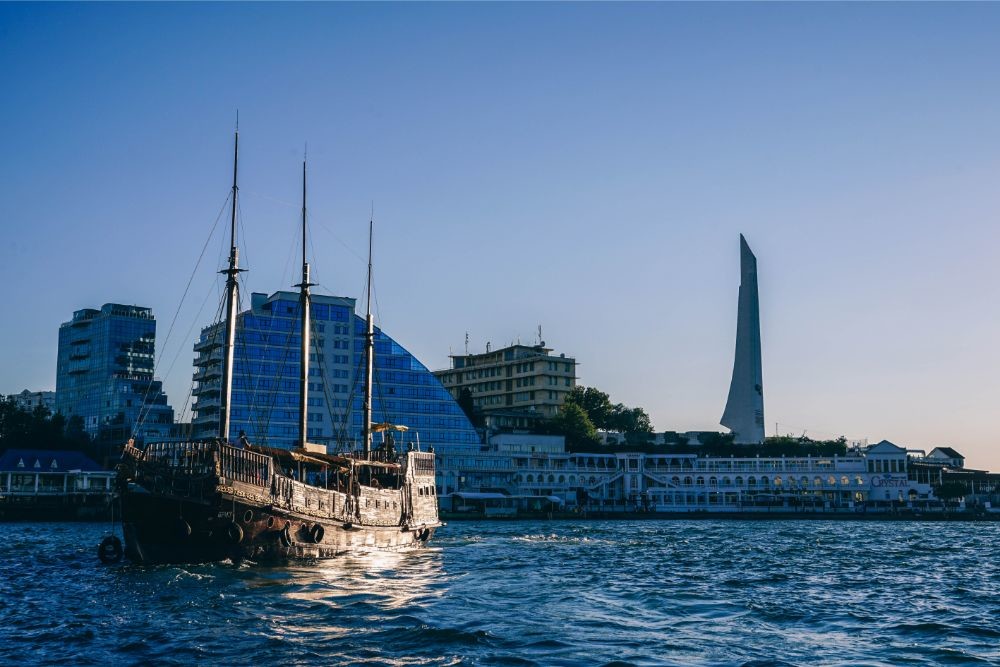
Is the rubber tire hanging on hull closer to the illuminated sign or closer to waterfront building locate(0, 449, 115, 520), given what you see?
waterfront building locate(0, 449, 115, 520)

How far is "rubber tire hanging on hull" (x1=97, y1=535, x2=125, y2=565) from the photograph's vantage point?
49250mm

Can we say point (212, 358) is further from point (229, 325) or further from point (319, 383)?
point (229, 325)

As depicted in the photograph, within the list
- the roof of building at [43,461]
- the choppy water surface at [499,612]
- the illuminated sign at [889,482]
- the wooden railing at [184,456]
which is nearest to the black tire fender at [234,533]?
the choppy water surface at [499,612]

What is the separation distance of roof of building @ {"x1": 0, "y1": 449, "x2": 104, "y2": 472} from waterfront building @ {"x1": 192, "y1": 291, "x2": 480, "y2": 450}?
18.8m

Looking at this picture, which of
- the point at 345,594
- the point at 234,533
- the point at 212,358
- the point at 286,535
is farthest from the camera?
the point at 212,358

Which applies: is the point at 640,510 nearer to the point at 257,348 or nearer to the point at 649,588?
the point at 257,348

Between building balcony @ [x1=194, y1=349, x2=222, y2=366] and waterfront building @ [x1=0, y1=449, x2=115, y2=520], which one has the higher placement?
building balcony @ [x1=194, y1=349, x2=222, y2=366]

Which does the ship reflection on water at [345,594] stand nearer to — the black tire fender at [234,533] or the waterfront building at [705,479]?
the black tire fender at [234,533]

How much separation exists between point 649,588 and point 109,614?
72.1ft

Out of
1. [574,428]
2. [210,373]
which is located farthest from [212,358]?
[574,428]

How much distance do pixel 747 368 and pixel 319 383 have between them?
78766 mm

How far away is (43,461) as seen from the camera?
13000cm

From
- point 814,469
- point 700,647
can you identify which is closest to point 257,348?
point 814,469

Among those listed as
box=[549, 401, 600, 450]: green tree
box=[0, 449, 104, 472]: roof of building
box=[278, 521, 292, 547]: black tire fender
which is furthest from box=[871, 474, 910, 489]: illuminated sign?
box=[278, 521, 292, 547]: black tire fender
